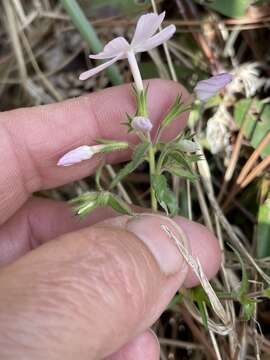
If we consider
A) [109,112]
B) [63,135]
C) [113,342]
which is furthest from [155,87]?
[113,342]

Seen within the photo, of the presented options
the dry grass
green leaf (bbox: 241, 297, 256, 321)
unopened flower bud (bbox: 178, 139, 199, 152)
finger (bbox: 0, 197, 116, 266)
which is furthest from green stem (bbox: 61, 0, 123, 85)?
green leaf (bbox: 241, 297, 256, 321)

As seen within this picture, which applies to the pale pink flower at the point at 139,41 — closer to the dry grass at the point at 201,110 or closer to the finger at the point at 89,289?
the finger at the point at 89,289

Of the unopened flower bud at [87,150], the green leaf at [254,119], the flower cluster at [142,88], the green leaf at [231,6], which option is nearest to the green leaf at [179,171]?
the flower cluster at [142,88]

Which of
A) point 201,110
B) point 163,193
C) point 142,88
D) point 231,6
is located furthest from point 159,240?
point 231,6

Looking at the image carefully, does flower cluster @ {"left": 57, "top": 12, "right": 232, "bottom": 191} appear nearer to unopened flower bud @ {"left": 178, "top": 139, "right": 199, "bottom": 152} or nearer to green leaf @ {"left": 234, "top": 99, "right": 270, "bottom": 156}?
unopened flower bud @ {"left": 178, "top": 139, "right": 199, "bottom": 152}

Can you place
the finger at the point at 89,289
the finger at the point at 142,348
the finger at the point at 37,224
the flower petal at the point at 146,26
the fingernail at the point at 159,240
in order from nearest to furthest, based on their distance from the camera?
the finger at the point at 89,289 → the flower petal at the point at 146,26 → the fingernail at the point at 159,240 → the finger at the point at 142,348 → the finger at the point at 37,224

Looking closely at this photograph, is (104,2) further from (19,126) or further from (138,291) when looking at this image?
(138,291)
